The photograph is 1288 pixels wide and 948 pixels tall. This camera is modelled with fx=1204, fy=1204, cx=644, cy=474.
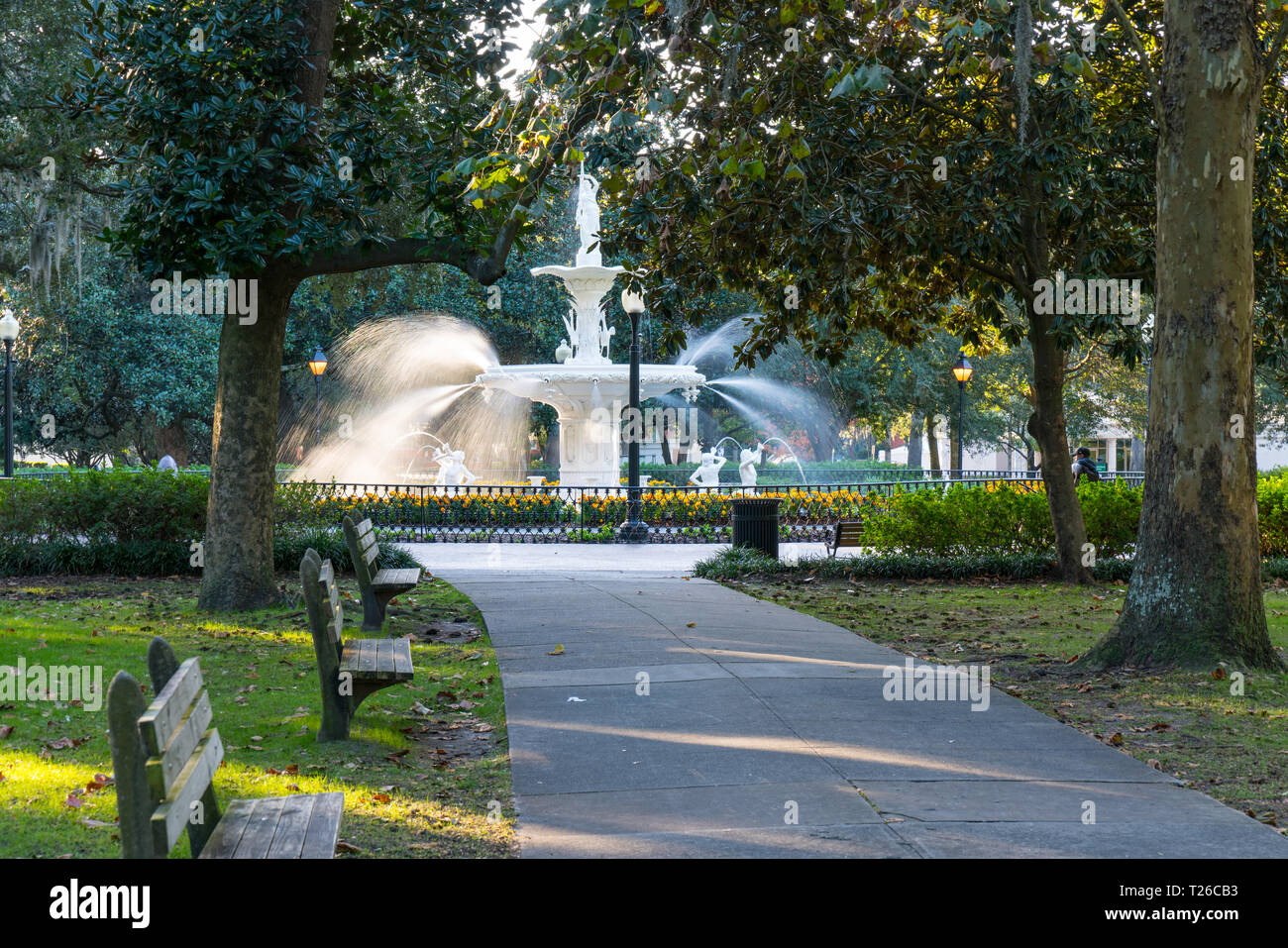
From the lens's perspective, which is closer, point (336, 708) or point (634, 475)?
point (336, 708)

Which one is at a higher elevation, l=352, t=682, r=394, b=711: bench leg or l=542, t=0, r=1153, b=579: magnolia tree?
l=542, t=0, r=1153, b=579: magnolia tree

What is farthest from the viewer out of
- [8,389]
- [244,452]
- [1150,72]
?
[8,389]

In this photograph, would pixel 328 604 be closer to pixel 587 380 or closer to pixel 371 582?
pixel 371 582

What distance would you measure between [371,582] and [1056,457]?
28.4 feet

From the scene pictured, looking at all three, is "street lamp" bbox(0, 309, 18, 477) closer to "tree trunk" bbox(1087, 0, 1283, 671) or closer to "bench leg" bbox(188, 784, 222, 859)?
"tree trunk" bbox(1087, 0, 1283, 671)

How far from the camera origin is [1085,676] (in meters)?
8.64

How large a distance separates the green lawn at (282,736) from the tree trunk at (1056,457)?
7499 millimetres

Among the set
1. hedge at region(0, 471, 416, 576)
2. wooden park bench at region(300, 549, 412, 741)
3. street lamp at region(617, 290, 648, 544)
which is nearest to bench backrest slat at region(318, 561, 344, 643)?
wooden park bench at region(300, 549, 412, 741)

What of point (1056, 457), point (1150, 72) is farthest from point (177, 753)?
point (1056, 457)

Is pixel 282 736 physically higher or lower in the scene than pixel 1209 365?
lower

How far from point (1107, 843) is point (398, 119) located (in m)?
11.1

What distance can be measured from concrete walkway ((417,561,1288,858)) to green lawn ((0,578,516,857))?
0.27 meters

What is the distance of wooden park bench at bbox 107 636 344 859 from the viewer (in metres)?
3.15
